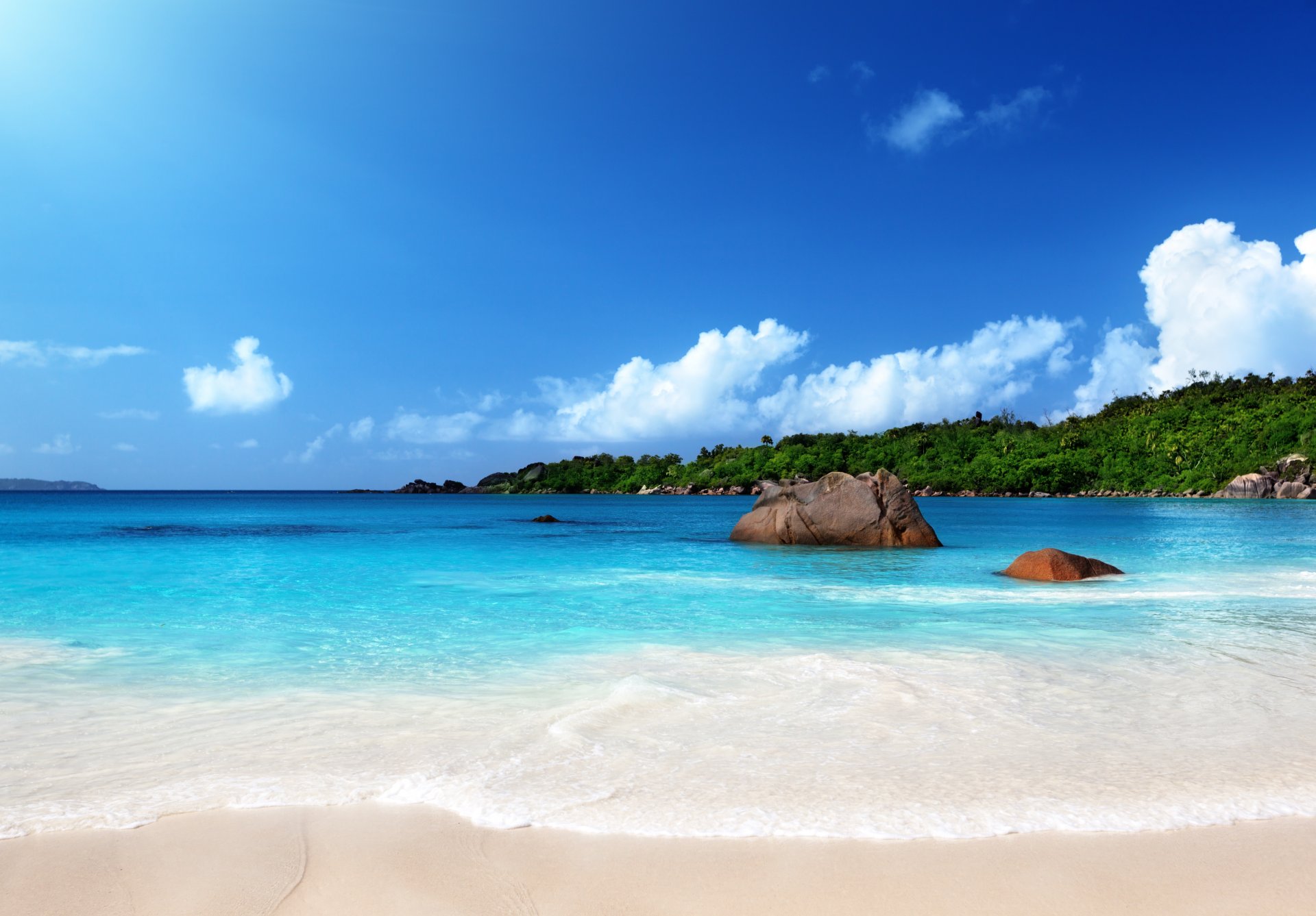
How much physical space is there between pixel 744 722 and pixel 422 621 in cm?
631

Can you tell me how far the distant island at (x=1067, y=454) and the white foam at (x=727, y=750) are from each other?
247ft

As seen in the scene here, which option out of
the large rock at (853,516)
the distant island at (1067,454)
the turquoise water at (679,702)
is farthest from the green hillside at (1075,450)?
the turquoise water at (679,702)

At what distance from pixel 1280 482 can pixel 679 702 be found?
10137 centimetres

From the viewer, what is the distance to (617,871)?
3205 mm

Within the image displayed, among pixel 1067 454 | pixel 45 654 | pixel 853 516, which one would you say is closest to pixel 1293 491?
pixel 1067 454

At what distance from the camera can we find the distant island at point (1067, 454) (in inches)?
3910

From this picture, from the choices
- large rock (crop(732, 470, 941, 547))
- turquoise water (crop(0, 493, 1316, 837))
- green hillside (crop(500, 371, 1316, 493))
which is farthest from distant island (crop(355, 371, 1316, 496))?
turquoise water (crop(0, 493, 1316, 837))

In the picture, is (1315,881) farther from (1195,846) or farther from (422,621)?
(422,621)

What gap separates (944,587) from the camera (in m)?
14.1

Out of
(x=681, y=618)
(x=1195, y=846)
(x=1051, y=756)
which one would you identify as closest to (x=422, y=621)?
(x=681, y=618)

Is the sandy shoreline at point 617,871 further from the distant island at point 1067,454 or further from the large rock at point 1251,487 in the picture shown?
the large rock at point 1251,487

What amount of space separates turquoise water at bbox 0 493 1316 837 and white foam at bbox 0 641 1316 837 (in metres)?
0.03

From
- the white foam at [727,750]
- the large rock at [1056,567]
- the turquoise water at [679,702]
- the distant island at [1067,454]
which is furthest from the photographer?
the distant island at [1067,454]

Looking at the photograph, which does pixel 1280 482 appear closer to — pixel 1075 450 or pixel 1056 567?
pixel 1075 450
